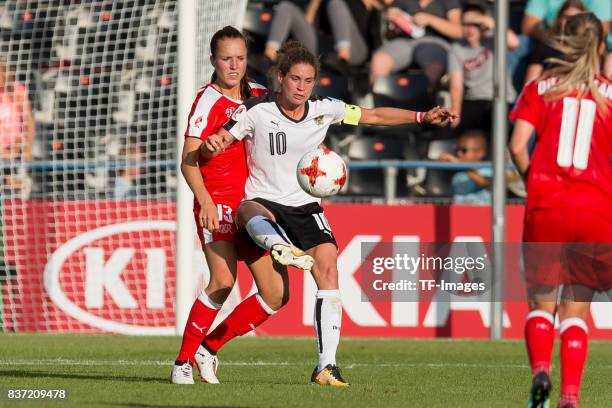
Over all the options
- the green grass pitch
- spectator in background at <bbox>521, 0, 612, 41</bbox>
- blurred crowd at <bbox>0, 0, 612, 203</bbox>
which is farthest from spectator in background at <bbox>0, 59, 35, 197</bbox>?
spectator in background at <bbox>521, 0, 612, 41</bbox>

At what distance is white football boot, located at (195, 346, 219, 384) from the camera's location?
25.3ft

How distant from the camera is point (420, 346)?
11711 mm

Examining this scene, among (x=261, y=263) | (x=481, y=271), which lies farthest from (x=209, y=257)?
(x=481, y=271)

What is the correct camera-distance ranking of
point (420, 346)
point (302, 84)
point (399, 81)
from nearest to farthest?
point (302, 84) < point (420, 346) < point (399, 81)

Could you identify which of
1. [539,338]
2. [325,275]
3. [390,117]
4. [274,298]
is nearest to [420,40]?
[390,117]

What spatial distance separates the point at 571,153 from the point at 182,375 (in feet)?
9.54

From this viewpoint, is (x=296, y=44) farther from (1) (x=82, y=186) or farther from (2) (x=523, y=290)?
(1) (x=82, y=186)

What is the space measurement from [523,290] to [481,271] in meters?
0.23

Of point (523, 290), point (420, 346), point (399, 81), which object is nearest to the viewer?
point (523, 290)

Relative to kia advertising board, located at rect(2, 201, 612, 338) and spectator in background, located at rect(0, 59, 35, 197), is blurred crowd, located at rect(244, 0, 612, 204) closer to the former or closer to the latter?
kia advertising board, located at rect(2, 201, 612, 338)

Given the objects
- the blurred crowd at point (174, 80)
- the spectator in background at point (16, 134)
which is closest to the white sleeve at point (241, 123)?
the blurred crowd at point (174, 80)

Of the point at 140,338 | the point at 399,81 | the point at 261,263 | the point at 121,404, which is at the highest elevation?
the point at 399,81

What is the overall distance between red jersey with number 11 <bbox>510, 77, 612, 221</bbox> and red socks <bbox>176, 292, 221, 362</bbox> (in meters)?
2.59

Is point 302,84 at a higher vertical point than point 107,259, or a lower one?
higher
